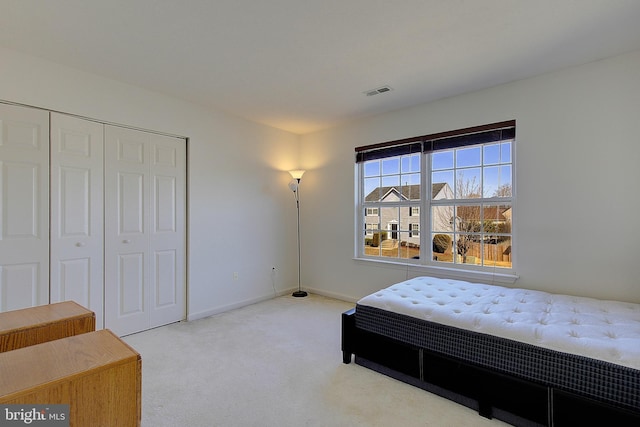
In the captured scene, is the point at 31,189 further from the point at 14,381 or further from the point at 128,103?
the point at 14,381

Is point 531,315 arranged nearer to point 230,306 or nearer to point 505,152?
point 505,152

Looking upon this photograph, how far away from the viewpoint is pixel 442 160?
360 centimetres

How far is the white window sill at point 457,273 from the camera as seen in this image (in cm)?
310

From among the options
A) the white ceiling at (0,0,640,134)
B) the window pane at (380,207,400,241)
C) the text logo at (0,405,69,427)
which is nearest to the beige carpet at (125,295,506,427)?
the text logo at (0,405,69,427)

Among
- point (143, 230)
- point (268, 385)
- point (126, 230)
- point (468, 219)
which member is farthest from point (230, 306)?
point (468, 219)

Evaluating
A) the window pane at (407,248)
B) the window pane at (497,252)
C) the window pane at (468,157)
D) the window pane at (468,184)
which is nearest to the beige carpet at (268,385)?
the window pane at (407,248)

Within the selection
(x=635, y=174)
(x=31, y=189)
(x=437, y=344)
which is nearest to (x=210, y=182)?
(x=31, y=189)

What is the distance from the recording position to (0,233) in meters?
2.47

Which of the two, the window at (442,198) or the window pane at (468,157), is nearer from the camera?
the window at (442,198)

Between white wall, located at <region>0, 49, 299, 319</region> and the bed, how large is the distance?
1.99m

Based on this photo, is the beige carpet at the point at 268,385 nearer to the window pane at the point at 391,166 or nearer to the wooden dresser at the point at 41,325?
the wooden dresser at the point at 41,325

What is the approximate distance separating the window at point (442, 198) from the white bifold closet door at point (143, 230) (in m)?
2.28

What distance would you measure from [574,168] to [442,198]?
47.3 inches

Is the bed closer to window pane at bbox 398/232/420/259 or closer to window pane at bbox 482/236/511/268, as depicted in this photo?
window pane at bbox 482/236/511/268
